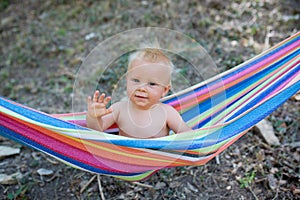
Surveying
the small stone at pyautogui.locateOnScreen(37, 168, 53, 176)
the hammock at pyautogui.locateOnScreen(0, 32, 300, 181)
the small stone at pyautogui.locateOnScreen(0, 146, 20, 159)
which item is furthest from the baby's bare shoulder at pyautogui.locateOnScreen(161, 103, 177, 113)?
the small stone at pyautogui.locateOnScreen(0, 146, 20, 159)

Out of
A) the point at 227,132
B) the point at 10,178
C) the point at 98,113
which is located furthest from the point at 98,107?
the point at 10,178

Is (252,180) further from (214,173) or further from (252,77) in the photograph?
(252,77)

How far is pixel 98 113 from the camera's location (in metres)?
1.34

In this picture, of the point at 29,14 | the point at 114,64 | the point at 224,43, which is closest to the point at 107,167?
the point at 114,64

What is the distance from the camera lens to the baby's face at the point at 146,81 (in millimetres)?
1383

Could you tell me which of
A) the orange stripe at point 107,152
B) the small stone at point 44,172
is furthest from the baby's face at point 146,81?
the small stone at point 44,172

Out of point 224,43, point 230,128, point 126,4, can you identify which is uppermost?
point 126,4

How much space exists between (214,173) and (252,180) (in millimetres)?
179

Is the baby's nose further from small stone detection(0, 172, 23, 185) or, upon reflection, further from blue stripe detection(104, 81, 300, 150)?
small stone detection(0, 172, 23, 185)

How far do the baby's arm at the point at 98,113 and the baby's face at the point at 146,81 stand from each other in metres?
0.12

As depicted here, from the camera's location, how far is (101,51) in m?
3.06

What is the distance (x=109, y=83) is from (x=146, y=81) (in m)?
1.19

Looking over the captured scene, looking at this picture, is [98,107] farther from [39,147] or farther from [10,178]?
[10,178]

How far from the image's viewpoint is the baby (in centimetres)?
138
